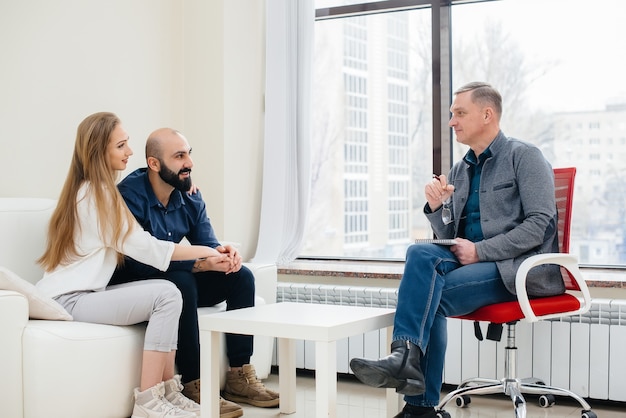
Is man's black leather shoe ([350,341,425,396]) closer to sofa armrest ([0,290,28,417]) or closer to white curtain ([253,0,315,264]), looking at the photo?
sofa armrest ([0,290,28,417])

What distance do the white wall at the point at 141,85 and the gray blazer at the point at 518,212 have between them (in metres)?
1.86

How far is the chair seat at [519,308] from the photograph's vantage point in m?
2.91

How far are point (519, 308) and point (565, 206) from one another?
0.50 m

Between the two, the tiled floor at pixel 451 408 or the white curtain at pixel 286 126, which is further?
the white curtain at pixel 286 126

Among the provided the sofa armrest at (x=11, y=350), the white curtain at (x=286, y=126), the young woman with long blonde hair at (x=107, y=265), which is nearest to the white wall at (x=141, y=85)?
the white curtain at (x=286, y=126)

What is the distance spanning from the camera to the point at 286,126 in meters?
4.67

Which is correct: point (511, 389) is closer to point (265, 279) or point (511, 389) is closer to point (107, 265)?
point (265, 279)

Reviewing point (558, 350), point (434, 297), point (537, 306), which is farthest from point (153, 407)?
point (558, 350)

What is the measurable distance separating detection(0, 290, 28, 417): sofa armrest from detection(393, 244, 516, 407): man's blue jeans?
132cm

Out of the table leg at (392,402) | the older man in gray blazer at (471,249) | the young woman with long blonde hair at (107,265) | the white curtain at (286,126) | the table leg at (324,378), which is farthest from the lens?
the white curtain at (286,126)

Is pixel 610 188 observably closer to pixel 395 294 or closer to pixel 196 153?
pixel 395 294

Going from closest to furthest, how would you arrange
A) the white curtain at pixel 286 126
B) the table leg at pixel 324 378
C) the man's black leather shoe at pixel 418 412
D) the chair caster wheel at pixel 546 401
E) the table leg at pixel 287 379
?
the table leg at pixel 324 378 → the man's black leather shoe at pixel 418 412 → the table leg at pixel 287 379 → the chair caster wheel at pixel 546 401 → the white curtain at pixel 286 126

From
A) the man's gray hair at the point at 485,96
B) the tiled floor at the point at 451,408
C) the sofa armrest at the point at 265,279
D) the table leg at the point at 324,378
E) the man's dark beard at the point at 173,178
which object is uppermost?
the man's gray hair at the point at 485,96

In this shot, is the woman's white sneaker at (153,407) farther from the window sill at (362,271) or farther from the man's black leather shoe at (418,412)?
the window sill at (362,271)
